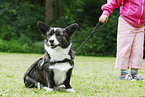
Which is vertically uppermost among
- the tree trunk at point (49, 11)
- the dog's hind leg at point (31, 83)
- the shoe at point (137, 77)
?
the tree trunk at point (49, 11)

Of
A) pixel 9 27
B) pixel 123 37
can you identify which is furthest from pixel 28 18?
pixel 123 37

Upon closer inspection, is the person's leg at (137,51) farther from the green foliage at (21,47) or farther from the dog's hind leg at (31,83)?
the green foliage at (21,47)

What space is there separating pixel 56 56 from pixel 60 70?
0.20 metres

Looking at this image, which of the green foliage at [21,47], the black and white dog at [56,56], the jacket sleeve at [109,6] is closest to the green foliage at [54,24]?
the green foliage at [21,47]

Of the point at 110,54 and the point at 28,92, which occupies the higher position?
the point at 28,92

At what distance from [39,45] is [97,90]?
12.2 meters

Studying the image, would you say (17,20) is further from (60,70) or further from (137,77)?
(60,70)

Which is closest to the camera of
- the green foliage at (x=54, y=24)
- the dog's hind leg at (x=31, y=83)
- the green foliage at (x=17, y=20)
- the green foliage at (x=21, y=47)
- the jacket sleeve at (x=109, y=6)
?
the dog's hind leg at (x=31, y=83)

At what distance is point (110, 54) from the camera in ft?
50.1

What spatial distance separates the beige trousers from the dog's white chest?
2.21m

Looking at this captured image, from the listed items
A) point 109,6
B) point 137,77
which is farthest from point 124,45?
point 109,6

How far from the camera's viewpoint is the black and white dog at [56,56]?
349cm

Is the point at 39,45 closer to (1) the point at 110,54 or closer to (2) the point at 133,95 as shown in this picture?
(1) the point at 110,54

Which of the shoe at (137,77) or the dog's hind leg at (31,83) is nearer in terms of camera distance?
the dog's hind leg at (31,83)
